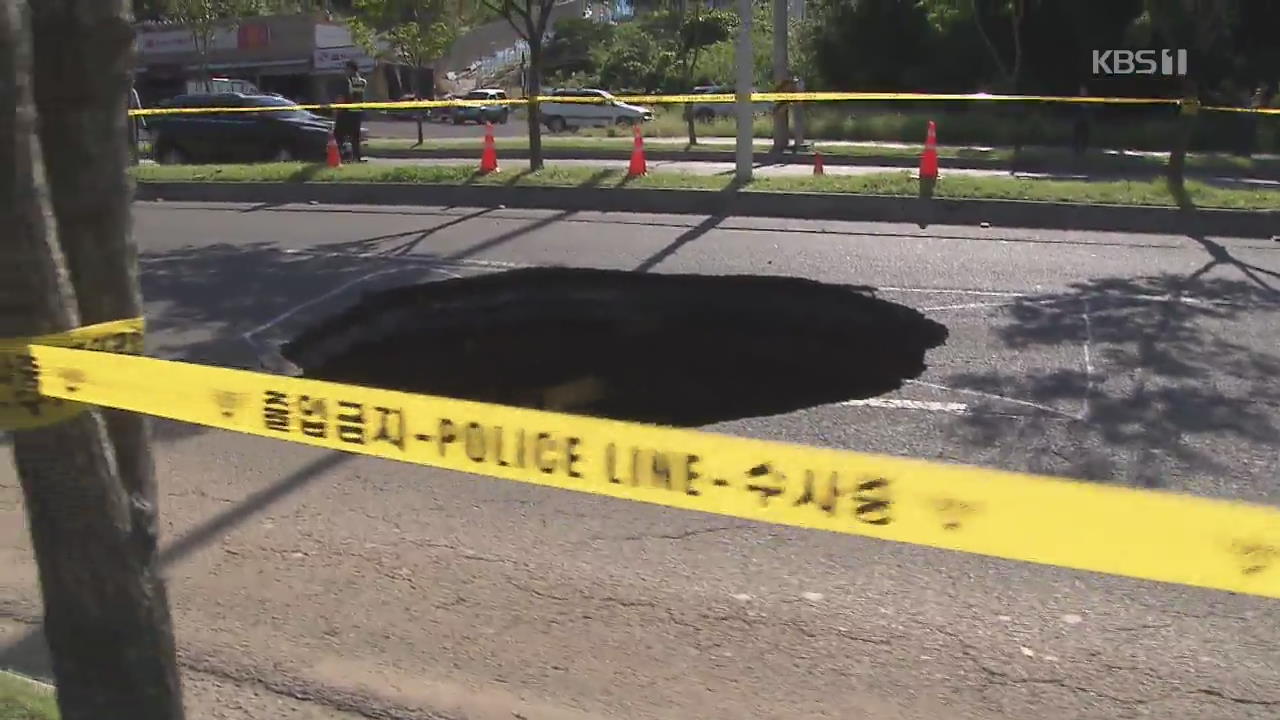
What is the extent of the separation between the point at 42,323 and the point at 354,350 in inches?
222

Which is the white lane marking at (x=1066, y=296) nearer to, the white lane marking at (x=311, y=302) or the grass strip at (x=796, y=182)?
the grass strip at (x=796, y=182)

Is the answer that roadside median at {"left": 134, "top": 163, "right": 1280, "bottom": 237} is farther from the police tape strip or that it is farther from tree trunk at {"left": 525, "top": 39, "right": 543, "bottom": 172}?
the police tape strip

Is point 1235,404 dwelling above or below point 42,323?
below

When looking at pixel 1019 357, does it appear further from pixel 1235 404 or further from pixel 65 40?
pixel 65 40

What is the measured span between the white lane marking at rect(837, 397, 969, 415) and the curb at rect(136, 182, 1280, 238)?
6370mm

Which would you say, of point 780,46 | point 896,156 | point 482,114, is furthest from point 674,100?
point 482,114

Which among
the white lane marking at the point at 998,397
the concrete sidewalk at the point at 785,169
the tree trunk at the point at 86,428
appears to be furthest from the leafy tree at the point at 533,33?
the tree trunk at the point at 86,428

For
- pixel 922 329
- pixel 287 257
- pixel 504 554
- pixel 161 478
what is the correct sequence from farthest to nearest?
pixel 287 257
pixel 922 329
pixel 161 478
pixel 504 554

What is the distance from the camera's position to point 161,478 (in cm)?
594

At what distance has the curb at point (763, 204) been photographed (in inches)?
484

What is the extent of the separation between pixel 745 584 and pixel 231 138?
20071 mm

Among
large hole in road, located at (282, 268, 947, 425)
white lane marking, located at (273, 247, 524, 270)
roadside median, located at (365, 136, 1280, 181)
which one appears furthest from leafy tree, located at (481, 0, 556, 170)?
roadside median, located at (365, 136, 1280, 181)

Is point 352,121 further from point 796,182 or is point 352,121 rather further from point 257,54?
point 257,54

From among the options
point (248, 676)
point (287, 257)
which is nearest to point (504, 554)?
point (248, 676)
